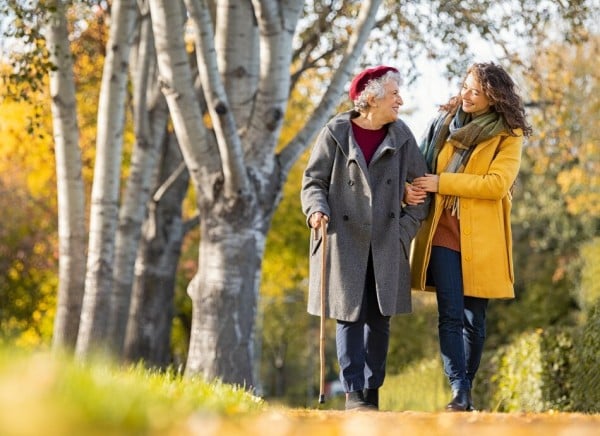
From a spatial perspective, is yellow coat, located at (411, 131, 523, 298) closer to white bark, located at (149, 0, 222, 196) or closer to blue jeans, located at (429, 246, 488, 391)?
blue jeans, located at (429, 246, 488, 391)

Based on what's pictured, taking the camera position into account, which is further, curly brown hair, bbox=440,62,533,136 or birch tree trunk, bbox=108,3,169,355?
birch tree trunk, bbox=108,3,169,355

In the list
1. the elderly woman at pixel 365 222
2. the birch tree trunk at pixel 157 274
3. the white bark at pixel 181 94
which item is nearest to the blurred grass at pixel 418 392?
the birch tree trunk at pixel 157 274

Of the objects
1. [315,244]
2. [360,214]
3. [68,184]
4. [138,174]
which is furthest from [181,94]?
[138,174]

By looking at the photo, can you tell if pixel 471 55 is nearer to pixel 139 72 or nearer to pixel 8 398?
pixel 139 72

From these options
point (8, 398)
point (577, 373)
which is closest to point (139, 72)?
point (577, 373)

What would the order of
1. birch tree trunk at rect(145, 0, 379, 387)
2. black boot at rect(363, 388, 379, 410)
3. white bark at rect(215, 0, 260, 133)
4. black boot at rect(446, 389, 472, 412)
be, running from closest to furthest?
1. black boot at rect(446, 389, 472, 412)
2. black boot at rect(363, 388, 379, 410)
3. birch tree trunk at rect(145, 0, 379, 387)
4. white bark at rect(215, 0, 260, 133)

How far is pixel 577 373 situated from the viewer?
35.6ft

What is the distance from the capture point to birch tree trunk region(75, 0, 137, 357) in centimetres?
1408

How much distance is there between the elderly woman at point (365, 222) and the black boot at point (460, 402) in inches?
19.6

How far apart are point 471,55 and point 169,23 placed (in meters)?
6.60

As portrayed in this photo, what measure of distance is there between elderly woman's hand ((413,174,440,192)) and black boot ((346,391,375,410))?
132 cm

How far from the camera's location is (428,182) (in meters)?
7.66

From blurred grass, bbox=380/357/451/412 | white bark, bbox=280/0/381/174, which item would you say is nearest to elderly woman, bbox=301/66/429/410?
white bark, bbox=280/0/381/174

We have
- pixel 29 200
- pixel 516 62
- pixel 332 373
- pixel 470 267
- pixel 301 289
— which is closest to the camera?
pixel 470 267
